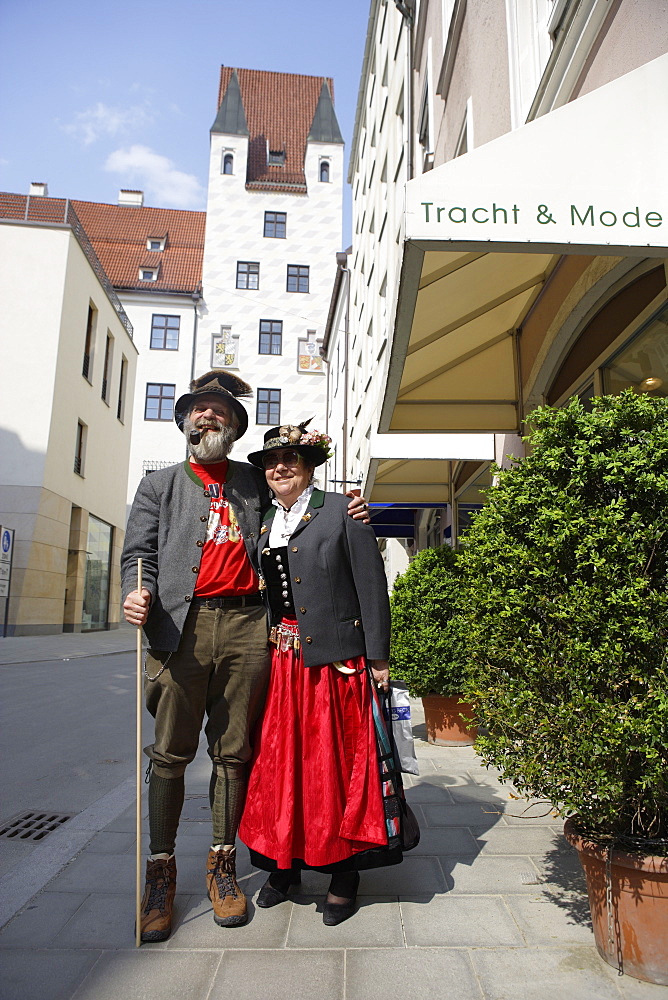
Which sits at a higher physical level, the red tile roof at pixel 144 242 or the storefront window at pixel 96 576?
the red tile roof at pixel 144 242

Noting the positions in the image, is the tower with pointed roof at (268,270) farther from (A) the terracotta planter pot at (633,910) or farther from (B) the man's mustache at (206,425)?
(A) the terracotta planter pot at (633,910)

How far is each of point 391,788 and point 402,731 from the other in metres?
0.23

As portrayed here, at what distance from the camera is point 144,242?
40.8 meters

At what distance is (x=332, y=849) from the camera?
9.38ft

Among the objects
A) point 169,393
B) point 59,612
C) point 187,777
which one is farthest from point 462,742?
point 169,393

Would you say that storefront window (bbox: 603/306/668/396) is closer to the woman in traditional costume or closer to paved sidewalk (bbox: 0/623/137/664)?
the woman in traditional costume

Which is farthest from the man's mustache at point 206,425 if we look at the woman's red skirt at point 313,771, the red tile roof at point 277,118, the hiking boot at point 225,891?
the red tile roof at point 277,118

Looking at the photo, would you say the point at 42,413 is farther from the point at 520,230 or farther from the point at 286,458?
the point at 520,230

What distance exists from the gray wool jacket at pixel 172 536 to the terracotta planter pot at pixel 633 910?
5.56 ft

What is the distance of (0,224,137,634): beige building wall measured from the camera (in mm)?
20500

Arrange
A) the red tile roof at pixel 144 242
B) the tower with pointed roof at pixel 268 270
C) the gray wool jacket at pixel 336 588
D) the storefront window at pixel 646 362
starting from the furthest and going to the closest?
the red tile roof at pixel 144 242, the tower with pointed roof at pixel 268 270, the storefront window at pixel 646 362, the gray wool jacket at pixel 336 588

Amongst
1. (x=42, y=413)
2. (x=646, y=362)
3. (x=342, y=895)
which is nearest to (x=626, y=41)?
(x=646, y=362)

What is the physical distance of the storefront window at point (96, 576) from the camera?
81.8 ft

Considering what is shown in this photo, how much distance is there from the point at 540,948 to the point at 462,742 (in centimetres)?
357
